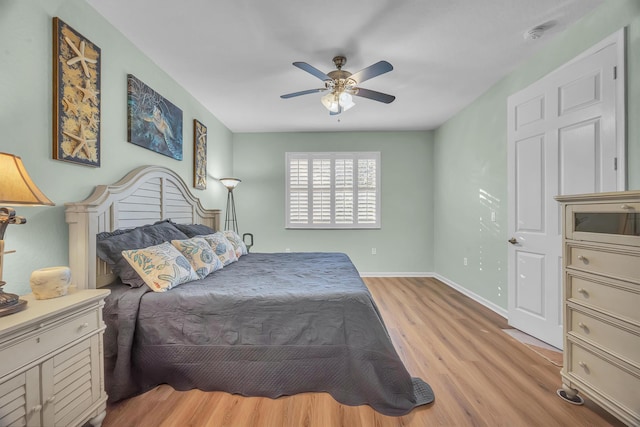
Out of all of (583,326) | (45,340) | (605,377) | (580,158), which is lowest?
(605,377)

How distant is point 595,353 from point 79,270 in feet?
10.3

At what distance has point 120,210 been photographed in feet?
7.14

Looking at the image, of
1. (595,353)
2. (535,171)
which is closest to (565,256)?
(595,353)

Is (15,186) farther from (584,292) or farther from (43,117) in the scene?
(584,292)

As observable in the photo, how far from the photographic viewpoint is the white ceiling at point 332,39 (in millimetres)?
2006

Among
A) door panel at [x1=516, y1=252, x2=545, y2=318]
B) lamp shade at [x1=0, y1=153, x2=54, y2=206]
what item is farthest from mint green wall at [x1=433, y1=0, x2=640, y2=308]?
lamp shade at [x1=0, y1=153, x2=54, y2=206]

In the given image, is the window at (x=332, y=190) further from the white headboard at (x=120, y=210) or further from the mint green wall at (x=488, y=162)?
the white headboard at (x=120, y=210)

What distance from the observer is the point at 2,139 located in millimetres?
1434

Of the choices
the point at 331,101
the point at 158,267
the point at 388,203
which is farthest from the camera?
the point at 388,203

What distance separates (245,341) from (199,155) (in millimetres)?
2725

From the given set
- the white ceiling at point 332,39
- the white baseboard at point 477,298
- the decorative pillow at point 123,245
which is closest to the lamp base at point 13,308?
the decorative pillow at point 123,245

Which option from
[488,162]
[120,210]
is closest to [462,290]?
[488,162]

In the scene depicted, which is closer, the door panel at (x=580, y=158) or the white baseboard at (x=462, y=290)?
the door panel at (x=580, y=158)

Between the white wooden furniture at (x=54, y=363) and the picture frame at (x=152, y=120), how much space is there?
154cm
